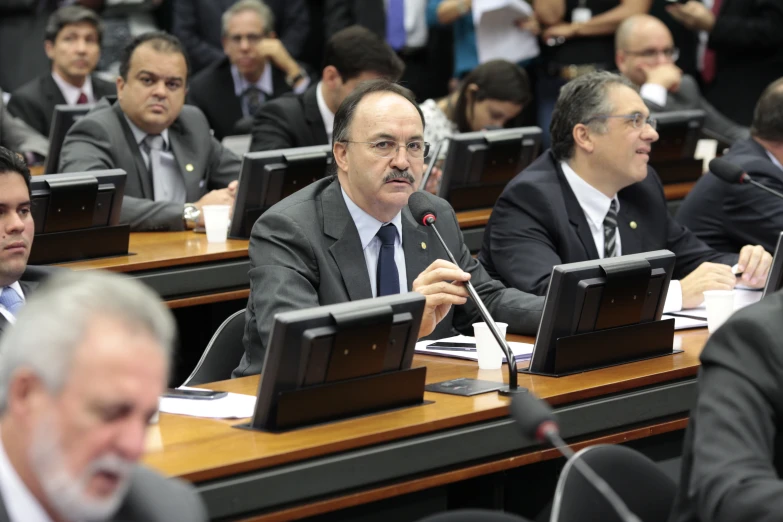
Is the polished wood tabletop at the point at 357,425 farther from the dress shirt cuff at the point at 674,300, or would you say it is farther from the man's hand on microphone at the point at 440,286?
the dress shirt cuff at the point at 674,300

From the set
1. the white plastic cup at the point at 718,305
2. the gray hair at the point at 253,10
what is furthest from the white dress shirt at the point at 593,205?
the gray hair at the point at 253,10

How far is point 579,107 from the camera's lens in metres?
4.12

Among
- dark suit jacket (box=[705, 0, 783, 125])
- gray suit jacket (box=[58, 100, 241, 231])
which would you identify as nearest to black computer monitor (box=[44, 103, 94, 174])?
gray suit jacket (box=[58, 100, 241, 231])

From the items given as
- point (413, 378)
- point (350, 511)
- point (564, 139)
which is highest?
point (564, 139)

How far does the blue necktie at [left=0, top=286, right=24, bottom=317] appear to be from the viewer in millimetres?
3074

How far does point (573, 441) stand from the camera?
2770mm

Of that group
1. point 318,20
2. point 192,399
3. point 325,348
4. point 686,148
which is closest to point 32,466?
point 325,348

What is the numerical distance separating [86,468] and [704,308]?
102 inches

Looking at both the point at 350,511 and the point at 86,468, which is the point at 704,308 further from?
the point at 86,468

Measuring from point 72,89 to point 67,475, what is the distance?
5.89m

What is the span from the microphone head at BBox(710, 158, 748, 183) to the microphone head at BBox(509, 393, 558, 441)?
236 centimetres

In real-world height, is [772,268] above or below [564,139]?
below

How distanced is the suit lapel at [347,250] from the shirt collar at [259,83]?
14.6ft

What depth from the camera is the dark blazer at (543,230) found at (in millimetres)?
3791
